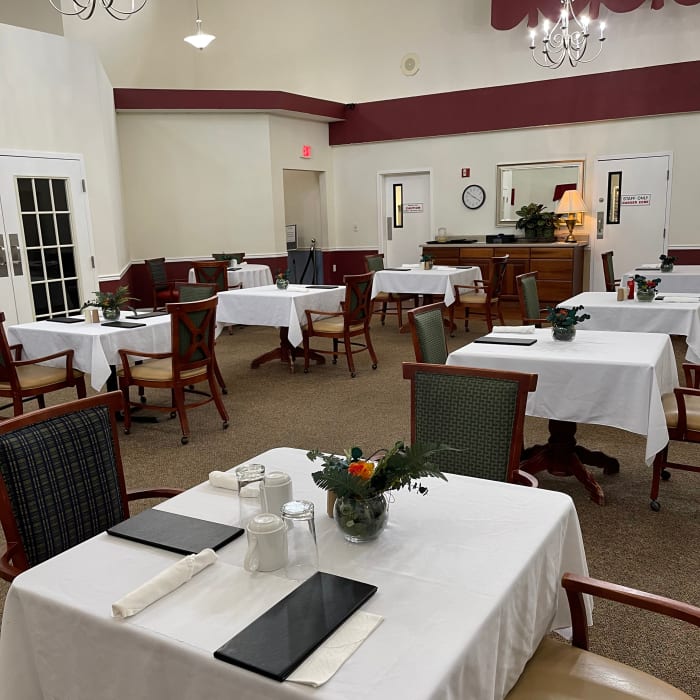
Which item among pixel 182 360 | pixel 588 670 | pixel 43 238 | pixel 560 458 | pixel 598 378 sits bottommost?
pixel 560 458

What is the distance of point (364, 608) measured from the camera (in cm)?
125

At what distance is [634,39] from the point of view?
8742 mm

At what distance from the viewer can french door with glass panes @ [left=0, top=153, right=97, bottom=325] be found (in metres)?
6.48

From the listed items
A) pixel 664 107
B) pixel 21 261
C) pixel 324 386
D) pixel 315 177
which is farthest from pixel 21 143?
pixel 664 107

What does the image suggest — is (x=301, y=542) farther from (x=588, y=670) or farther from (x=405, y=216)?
(x=405, y=216)

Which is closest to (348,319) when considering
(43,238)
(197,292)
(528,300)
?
(197,292)

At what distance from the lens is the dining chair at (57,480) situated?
5.77 ft

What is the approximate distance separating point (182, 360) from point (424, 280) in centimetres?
400

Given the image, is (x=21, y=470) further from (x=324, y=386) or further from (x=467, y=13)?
(x=467, y=13)

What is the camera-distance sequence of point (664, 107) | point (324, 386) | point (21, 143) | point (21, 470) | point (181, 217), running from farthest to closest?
1. point (181, 217)
2. point (664, 107)
3. point (21, 143)
4. point (324, 386)
5. point (21, 470)

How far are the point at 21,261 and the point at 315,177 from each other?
5735 millimetres

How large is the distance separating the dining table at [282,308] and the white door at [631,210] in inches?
182

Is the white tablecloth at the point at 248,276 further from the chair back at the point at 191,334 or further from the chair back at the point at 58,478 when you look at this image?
the chair back at the point at 58,478

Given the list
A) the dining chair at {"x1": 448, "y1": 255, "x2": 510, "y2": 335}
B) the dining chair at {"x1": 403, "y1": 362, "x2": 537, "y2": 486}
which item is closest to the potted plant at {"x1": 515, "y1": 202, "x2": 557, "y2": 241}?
the dining chair at {"x1": 448, "y1": 255, "x2": 510, "y2": 335}
